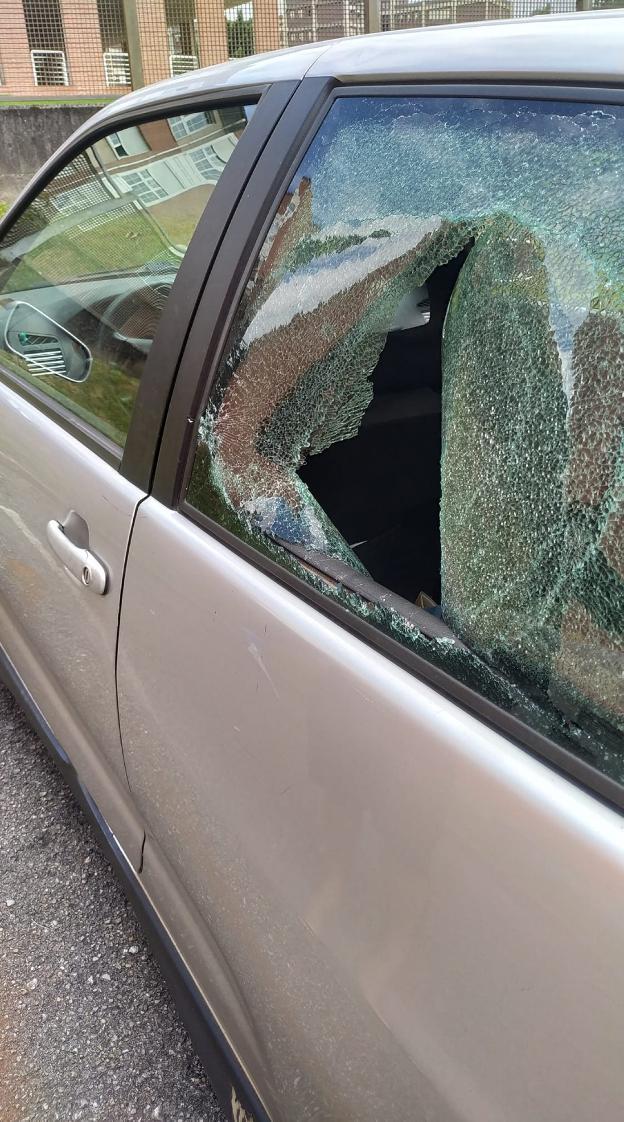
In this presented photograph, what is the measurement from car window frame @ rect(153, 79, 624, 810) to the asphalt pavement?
1.11 meters

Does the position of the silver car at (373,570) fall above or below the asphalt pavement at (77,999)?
above

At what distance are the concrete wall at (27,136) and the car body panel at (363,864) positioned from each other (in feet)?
Result: 35.3

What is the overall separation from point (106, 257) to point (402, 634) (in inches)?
48.6

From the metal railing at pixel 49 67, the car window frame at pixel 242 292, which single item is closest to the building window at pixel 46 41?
the metal railing at pixel 49 67

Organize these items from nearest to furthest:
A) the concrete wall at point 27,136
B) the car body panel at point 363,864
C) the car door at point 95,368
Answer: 1. the car body panel at point 363,864
2. the car door at point 95,368
3. the concrete wall at point 27,136

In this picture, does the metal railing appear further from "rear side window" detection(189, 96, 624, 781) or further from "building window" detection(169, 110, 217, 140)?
"rear side window" detection(189, 96, 624, 781)

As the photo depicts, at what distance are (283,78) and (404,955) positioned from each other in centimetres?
120

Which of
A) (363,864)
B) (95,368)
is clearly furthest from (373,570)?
(95,368)

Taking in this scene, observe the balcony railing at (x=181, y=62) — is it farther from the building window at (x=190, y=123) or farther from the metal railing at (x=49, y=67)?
the building window at (x=190, y=123)

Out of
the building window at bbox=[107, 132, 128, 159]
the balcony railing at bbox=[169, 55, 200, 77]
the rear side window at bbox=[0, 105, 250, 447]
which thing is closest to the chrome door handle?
the rear side window at bbox=[0, 105, 250, 447]

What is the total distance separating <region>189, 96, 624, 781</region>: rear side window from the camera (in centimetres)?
84

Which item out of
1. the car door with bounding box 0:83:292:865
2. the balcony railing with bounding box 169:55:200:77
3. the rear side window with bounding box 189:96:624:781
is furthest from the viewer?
the balcony railing with bounding box 169:55:200:77

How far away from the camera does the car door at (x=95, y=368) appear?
53.1 inches

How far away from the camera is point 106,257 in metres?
1.78
